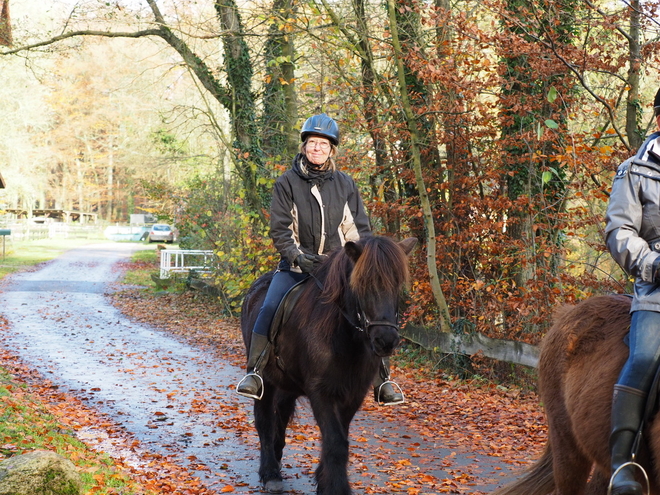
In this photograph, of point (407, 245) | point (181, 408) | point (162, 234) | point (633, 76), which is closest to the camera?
point (407, 245)

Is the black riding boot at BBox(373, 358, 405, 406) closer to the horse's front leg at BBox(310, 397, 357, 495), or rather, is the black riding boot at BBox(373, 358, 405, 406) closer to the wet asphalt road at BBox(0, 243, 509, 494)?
the horse's front leg at BBox(310, 397, 357, 495)

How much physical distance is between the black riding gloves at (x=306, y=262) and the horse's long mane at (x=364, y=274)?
0.27m

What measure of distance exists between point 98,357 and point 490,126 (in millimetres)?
8124

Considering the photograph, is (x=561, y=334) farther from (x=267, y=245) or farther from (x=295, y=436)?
(x=267, y=245)

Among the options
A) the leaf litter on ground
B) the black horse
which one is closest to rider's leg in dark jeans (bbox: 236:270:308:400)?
the black horse

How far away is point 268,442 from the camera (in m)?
6.58

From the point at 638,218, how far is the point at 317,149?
2.99 meters

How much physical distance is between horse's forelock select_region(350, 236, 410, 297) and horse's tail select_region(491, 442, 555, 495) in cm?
147

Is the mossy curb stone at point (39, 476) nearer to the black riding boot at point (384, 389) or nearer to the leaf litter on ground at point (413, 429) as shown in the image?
the leaf litter on ground at point (413, 429)

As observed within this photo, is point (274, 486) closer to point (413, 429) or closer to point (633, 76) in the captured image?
point (413, 429)

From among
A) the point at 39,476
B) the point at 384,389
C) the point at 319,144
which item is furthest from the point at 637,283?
the point at 39,476

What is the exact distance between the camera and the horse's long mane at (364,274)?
5.16m

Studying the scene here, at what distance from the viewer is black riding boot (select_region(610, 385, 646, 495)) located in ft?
11.9

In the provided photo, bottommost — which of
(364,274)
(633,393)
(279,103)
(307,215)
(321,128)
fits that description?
(633,393)
